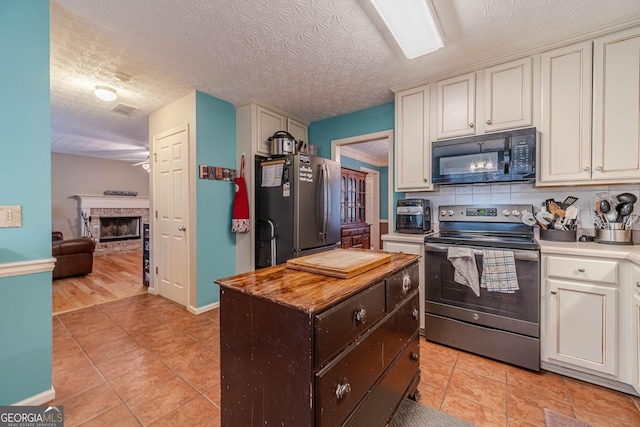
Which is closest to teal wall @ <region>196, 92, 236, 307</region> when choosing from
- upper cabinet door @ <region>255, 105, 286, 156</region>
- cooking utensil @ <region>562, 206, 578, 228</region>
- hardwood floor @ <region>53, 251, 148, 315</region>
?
upper cabinet door @ <region>255, 105, 286, 156</region>

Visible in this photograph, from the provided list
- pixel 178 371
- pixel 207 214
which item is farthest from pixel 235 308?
pixel 207 214

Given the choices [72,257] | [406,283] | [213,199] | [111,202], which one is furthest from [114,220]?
[406,283]

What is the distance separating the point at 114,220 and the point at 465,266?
27.6 ft

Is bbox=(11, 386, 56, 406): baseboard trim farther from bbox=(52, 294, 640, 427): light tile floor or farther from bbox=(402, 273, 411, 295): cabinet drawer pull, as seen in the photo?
bbox=(402, 273, 411, 295): cabinet drawer pull

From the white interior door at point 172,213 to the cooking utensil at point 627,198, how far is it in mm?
3953

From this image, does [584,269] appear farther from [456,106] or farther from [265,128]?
[265,128]

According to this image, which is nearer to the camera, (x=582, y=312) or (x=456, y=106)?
(x=582, y=312)

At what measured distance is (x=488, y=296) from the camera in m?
2.08

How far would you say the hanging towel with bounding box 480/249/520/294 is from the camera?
196 centimetres

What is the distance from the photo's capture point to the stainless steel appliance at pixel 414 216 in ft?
8.69

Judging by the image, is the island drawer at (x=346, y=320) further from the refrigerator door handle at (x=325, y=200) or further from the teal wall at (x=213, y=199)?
the teal wall at (x=213, y=199)

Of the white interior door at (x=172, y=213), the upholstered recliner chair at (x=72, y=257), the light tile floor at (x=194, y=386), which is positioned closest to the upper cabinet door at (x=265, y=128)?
the white interior door at (x=172, y=213)

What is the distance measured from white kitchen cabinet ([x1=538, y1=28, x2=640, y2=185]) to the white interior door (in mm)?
3586

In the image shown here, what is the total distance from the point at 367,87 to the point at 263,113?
1.34 m
